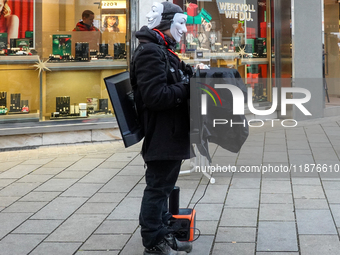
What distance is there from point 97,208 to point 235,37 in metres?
6.25

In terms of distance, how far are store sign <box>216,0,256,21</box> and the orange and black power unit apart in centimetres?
671

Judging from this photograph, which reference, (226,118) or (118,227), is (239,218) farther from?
(118,227)

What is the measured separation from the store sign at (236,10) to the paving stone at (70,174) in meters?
4.94

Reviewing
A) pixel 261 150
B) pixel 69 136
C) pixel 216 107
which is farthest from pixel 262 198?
pixel 69 136

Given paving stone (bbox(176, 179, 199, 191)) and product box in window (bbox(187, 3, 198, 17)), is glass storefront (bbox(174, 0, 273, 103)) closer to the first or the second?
product box in window (bbox(187, 3, 198, 17))

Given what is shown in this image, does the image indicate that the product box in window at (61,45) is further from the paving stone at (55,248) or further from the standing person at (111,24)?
the paving stone at (55,248)

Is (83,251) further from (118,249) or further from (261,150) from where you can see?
(261,150)

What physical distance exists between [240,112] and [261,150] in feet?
10.9

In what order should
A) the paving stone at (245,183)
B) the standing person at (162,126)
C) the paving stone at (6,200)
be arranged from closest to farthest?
the standing person at (162,126) → the paving stone at (6,200) → the paving stone at (245,183)

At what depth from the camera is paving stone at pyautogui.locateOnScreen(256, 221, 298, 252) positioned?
3.93 m

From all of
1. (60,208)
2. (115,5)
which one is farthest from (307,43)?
(60,208)

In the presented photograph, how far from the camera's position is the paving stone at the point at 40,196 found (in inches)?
212

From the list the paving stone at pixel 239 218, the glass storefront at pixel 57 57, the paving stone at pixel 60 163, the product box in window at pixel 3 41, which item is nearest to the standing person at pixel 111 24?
the glass storefront at pixel 57 57

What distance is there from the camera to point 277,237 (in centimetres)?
414
